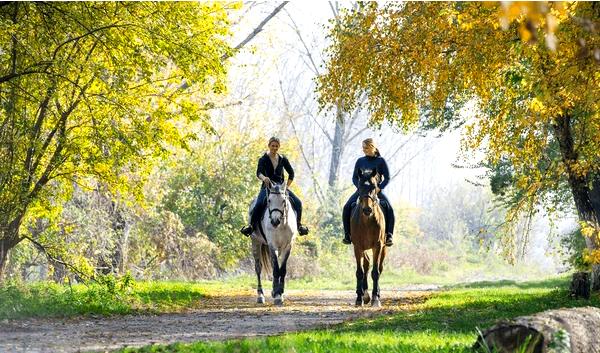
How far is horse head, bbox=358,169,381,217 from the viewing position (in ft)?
55.7

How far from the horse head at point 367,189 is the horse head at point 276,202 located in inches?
65.9

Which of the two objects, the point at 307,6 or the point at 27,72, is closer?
the point at 27,72

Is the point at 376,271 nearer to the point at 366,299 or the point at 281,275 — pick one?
the point at 366,299

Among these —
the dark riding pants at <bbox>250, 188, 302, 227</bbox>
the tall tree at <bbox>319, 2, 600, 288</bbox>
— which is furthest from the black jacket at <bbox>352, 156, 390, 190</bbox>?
the dark riding pants at <bbox>250, 188, 302, 227</bbox>

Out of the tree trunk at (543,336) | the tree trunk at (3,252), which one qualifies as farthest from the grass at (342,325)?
the tree trunk at (3,252)

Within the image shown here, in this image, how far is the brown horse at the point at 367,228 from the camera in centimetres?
1705

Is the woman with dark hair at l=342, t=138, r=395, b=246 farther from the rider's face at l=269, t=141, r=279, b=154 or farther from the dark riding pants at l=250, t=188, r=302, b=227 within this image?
the rider's face at l=269, t=141, r=279, b=154

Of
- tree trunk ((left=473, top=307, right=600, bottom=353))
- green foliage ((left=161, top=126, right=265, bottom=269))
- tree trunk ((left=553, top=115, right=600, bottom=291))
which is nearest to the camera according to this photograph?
tree trunk ((left=473, top=307, right=600, bottom=353))

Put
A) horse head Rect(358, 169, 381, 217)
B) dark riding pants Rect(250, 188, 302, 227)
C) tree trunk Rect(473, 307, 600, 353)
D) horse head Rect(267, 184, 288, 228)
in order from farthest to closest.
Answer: dark riding pants Rect(250, 188, 302, 227)
horse head Rect(267, 184, 288, 228)
horse head Rect(358, 169, 381, 217)
tree trunk Rect(473, 307, 600, 353)

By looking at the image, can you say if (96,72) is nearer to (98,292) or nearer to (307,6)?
(98,292)

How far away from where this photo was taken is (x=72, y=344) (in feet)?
36.7

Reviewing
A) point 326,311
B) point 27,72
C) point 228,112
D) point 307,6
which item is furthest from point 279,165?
point 307,6

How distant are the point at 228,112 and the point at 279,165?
19.9 m

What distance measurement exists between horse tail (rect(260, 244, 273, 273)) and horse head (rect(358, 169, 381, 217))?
3.83 m
